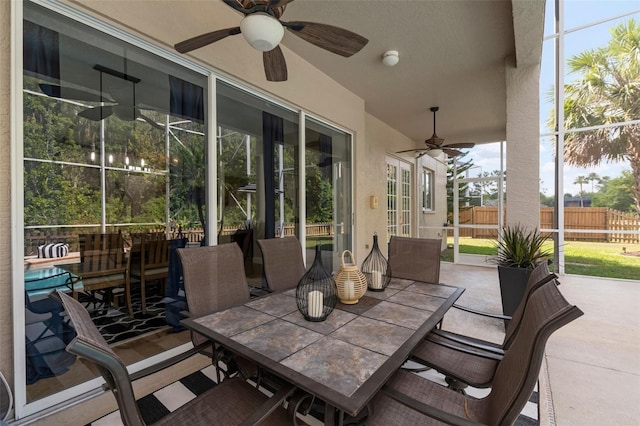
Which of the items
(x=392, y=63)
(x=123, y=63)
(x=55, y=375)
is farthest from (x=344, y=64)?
(x=55, y=375)

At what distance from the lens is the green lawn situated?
5457 millimetres

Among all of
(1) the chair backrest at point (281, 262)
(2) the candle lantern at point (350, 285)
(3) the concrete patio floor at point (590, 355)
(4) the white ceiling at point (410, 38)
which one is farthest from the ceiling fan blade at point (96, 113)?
(3) the concrete patio floor at point (590, 355)

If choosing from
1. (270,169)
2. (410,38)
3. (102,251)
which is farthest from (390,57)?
(102,251)

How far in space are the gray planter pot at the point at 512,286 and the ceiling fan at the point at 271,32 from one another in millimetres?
2711

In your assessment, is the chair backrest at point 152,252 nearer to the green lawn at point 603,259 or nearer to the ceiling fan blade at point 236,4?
the ceiling fan blade at point 236,4

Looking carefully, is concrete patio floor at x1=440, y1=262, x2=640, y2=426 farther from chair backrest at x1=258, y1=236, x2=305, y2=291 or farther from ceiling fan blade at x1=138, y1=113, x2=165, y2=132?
ceiling fan blade at x1=138, y1=113, x2=165, y2=132

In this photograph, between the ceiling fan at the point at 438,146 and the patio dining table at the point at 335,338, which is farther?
the ceiling fan at the point at 438,146

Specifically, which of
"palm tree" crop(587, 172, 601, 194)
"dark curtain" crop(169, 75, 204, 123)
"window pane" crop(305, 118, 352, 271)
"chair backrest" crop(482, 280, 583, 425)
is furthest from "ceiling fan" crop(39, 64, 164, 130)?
"palm tree" crop(587, 172, 601, 194)

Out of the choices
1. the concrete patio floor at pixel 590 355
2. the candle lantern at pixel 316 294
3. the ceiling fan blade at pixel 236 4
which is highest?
the ceiling fan blade at pixel 236 4

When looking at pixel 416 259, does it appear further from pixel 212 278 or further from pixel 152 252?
pixel 152 252

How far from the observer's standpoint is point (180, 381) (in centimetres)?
215

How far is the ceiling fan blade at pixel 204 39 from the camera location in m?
1.78

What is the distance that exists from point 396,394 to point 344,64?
374 cm

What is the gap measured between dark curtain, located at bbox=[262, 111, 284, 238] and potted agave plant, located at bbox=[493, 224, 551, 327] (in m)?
2.65
